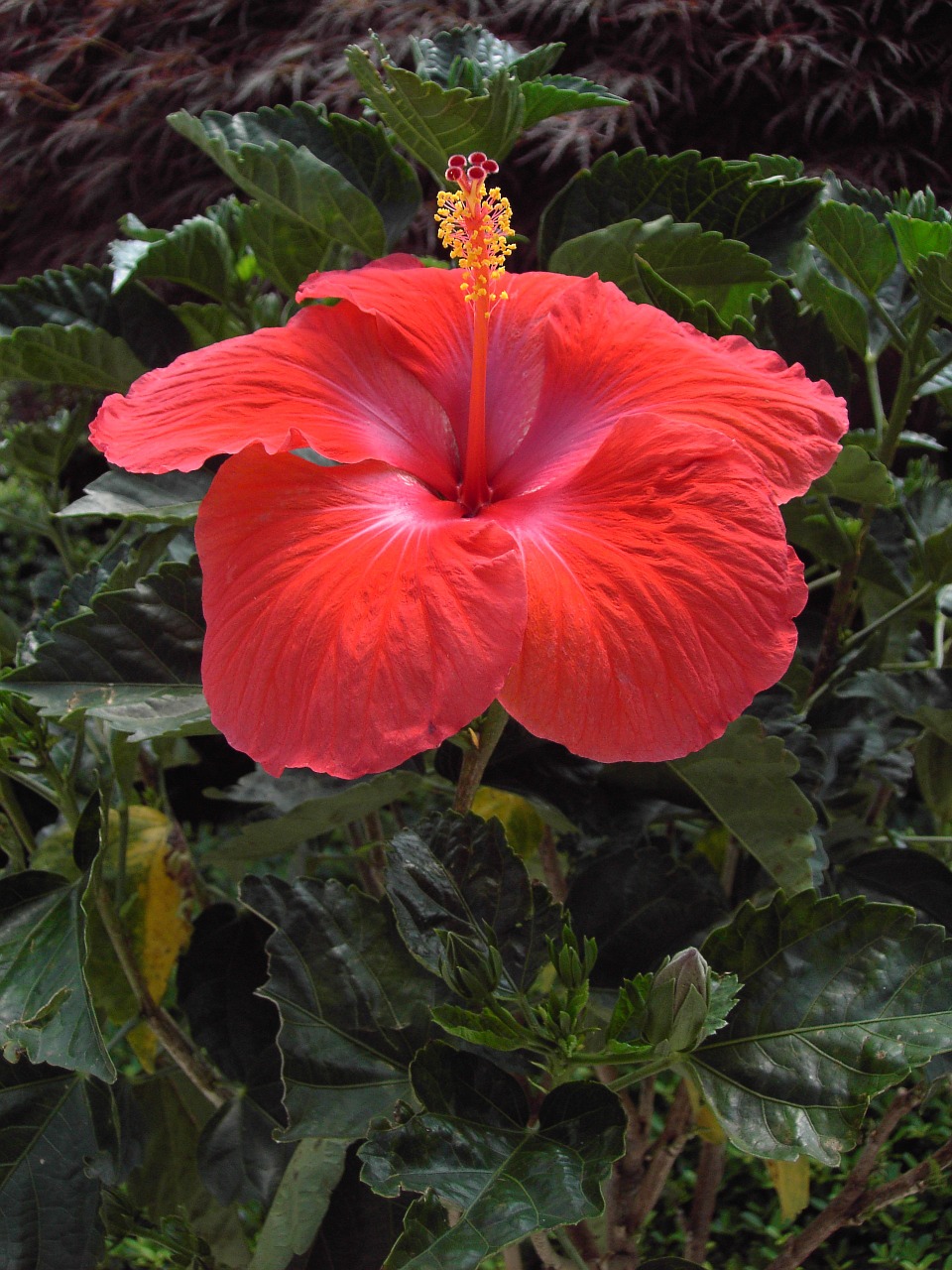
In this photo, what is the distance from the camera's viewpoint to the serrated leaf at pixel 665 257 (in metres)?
0.77

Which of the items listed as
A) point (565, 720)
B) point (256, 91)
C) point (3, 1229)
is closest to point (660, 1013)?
point (565, 720)

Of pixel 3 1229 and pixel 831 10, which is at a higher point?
pixel 831 10

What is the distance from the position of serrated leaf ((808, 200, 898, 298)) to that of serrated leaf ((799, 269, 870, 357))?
16 millimetres

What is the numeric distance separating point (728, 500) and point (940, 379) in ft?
1.42

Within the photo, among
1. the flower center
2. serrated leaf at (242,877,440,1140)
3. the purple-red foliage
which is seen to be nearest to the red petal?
the flower center

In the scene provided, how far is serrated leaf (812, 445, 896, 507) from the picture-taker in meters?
0.72

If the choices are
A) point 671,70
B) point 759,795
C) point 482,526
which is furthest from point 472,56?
point 671,70

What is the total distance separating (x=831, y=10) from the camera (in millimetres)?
2293

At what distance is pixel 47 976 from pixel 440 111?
0.62 m

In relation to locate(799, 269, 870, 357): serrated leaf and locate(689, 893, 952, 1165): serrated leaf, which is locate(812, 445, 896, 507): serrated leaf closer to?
locate(799, 269, 870, 357): serrated leaf

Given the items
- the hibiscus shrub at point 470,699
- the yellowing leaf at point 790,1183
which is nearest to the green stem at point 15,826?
the hibiscus shrub at point 470,699

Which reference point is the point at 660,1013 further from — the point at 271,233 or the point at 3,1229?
the point at 271,233

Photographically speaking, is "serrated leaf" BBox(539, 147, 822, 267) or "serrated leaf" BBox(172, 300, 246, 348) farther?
"serrated leaf" BBox(172, 300, 246, 348)

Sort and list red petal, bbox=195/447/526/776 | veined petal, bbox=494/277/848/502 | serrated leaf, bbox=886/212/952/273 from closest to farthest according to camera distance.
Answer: red petal, bbox=195/447/526/776 < veined petal, bbox=494/277/848/502 < serrated leaf, bbox=886/212/952/273
